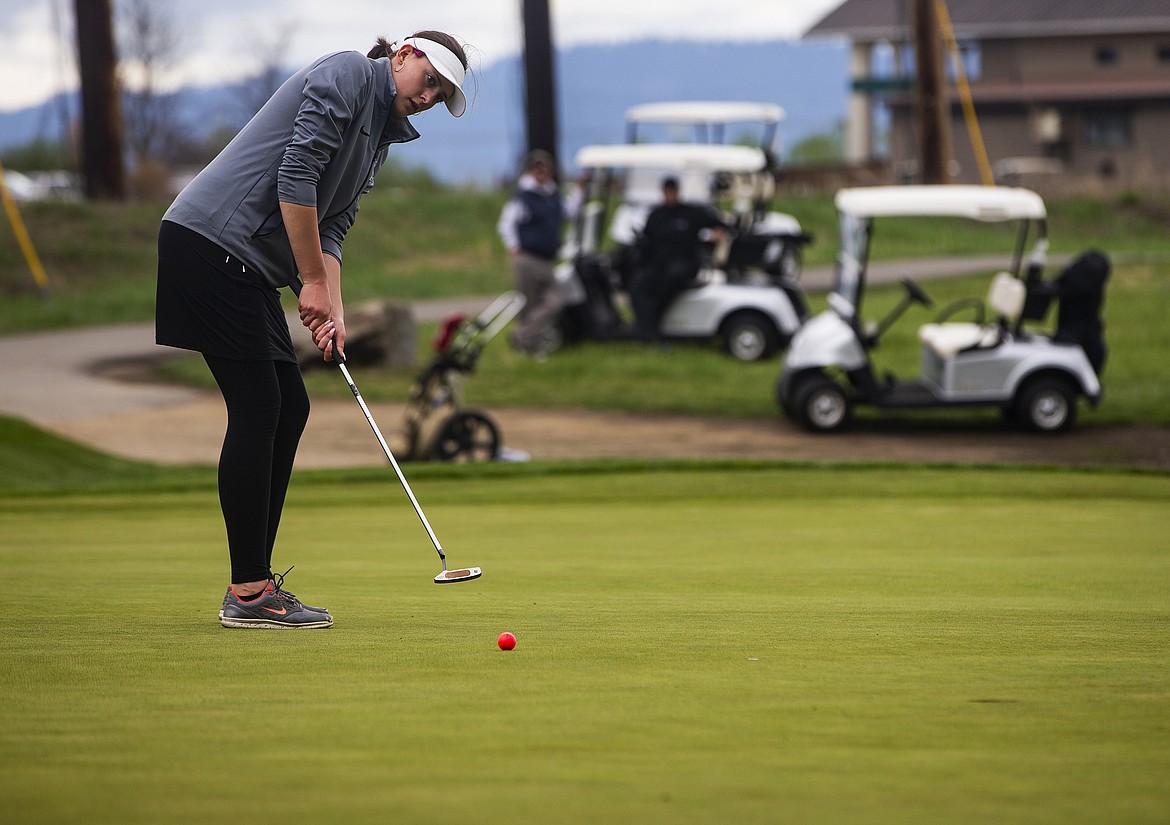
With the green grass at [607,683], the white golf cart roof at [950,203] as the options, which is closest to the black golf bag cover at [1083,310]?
the white golf cart roof at [950,203]

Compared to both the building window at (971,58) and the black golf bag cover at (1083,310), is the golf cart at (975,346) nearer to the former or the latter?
the black golf bag cover at (1083,310)

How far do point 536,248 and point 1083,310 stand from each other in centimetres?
602

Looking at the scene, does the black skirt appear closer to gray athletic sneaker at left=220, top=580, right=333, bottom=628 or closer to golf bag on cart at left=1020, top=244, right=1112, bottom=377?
gray athletic sneaker at left=220, top=580, right=333, bottom=628

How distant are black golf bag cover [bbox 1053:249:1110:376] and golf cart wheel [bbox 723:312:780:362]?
425 centimetres

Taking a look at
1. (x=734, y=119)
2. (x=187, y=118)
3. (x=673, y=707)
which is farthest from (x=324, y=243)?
(x=187, y=118)

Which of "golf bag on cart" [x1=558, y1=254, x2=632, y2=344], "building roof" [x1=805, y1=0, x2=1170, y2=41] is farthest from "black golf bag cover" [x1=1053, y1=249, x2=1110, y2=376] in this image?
"building roof" [x1=805, y1=0, x2=1170, y2=41]

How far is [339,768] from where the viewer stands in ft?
7.99

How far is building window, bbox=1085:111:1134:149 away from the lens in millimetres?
47062

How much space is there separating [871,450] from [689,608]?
7.64m

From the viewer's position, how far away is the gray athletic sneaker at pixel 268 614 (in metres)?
3.81

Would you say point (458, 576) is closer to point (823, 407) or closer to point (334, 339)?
point (334, 339)

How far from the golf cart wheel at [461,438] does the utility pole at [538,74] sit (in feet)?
47.2

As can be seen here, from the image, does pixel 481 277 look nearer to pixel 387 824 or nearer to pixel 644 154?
pixel 644 154

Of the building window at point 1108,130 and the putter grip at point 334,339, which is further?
the building window at point 1108,130
